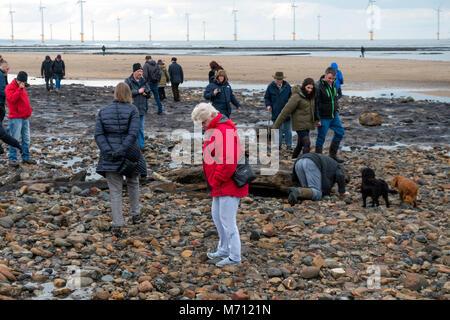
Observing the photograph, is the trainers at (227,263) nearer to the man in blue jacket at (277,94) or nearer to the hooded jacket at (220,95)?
the hooded jacket at (220,95)

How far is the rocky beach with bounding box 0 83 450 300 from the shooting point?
18.7ft

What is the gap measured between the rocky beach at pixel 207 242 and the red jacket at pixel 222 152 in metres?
1.07

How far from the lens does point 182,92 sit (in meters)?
27.6

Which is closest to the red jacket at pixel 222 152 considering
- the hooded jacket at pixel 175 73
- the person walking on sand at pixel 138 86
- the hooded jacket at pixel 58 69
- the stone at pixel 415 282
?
the stone at pixel 415 282

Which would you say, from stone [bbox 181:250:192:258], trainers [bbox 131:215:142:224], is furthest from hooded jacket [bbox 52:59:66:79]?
stone [bbox 181:250:192:258]

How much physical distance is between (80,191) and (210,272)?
4077 millimetres

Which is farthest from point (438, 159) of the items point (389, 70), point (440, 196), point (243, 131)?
point (389, 70)

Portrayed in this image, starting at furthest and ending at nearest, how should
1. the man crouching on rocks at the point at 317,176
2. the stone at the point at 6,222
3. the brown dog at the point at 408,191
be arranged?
the man crouching on rocks at the point at 317,176 < the brown dog at the point at 408,191 < the stone at the point at 6,222

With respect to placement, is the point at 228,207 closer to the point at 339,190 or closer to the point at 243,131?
the point at 339,190

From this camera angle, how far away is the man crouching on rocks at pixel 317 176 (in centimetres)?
906

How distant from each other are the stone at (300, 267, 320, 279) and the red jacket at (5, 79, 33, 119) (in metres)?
7.66

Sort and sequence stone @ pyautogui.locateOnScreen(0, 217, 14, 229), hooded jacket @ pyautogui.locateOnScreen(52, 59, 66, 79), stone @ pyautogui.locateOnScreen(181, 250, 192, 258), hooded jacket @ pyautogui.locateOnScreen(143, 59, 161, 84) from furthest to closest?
hooded jacket @ pyautogui.locateOnScreen(52, 59, 66, 79), hooded jacket @ pyautogui.locateOnScreen(143, 59, 161, 84), stone @ pyautogui.locateOnScreen(0, 217, 14, 229), stone @ pyautogui.locateOnScreen(181, 250, 192, 258)

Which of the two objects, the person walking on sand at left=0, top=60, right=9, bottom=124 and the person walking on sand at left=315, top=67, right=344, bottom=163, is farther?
the person walking on sand at left=0, top=60, right=9, bottom=124

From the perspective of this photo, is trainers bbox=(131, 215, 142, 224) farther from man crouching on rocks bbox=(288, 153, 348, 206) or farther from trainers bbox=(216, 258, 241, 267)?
man crouching on rocks bbox=(288, 153, 348, 206)
